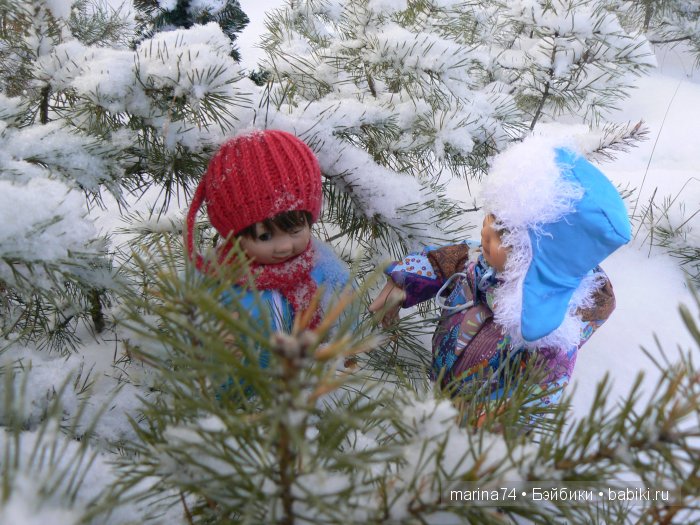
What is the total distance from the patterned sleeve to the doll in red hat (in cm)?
16

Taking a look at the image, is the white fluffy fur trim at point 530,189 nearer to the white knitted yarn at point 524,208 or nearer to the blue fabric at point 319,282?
the white knitted yarn at point 524,208

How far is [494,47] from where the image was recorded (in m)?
1.83

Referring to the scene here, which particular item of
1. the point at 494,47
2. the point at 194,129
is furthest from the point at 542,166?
the point at 494,47

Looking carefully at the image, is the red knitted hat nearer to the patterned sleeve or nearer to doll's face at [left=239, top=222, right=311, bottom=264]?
doll's face at [left=239, top=222, right=311, bottom=264]

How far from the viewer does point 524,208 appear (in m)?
0.76

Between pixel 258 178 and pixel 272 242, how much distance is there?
12 cm

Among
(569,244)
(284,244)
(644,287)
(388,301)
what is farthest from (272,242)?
(644,287)

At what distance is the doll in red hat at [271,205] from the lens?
80 cm

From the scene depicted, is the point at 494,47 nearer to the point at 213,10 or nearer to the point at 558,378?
the point at 213,10

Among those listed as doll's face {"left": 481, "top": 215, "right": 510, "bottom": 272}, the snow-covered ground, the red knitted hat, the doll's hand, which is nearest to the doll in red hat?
the red knitted hat

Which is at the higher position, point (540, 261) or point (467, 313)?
point (540, 261)

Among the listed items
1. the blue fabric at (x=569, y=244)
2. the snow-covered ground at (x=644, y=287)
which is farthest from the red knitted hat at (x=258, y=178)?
the snow-covered ground at (x=644, y=287)

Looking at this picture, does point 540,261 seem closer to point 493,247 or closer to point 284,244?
point 493,247

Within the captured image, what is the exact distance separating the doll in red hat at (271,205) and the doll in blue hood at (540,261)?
21cm
